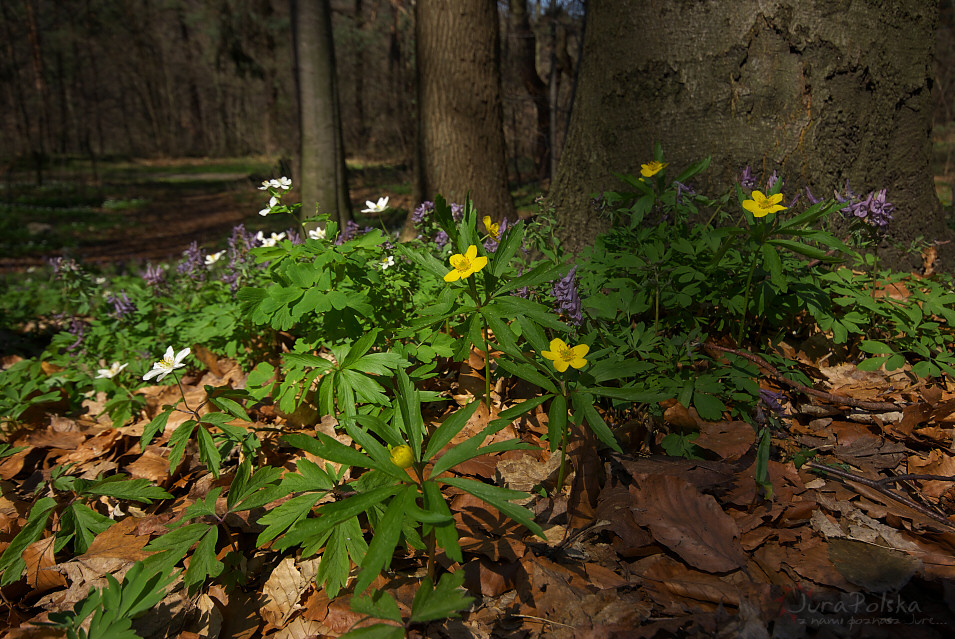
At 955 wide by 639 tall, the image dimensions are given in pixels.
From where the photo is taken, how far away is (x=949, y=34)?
12.9 m

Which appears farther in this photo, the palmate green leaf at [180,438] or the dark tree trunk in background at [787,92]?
the dark tree trunk in background at [787,92]

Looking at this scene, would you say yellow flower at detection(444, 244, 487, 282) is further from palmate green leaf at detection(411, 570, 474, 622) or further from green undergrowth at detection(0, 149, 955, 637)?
palmate green leaf at detection(411, 570, 474, 622)

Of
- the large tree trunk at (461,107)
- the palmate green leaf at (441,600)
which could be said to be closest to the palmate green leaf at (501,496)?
the palmate green leaf at (441,600)

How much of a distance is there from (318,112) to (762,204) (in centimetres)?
531

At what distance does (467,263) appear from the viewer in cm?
157

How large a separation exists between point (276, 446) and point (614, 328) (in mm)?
1416

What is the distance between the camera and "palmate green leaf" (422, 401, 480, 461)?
130 cm

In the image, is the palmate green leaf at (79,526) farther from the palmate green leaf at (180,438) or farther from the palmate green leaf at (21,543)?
the palmate green leaf at (180,438)

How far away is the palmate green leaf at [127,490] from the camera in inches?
65.3

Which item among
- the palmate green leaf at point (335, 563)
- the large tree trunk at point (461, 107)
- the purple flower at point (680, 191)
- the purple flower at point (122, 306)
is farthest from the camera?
the large tree trunk at point (461, 107)

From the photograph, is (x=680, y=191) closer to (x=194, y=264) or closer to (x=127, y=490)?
(x=127, y=490)

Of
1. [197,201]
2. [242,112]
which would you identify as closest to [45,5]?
[242,112]

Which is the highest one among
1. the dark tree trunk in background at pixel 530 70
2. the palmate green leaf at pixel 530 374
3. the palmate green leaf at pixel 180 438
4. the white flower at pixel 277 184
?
the dark tree trunk in background at pixel 530 70

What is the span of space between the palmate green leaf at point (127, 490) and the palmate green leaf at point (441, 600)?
99 centimetres
